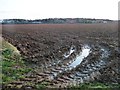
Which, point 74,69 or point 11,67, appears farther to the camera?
point 11,67

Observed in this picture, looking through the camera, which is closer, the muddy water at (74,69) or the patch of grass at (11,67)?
the muddy water at (74,69)

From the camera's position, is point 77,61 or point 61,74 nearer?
point 61,74

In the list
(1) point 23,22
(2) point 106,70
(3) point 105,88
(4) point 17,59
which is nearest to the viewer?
(3) point 105,88

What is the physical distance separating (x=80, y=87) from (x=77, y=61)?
5.58m

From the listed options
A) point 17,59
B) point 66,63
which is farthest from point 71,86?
point 17,59

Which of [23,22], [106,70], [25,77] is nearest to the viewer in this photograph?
[25,77]

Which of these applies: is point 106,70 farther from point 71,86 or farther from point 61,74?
point 71,86

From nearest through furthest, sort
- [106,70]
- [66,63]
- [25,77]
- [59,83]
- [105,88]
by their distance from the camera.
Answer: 1. [105,88]
2. [59,83]
3. [25,77]
4. [106,70]
5. [66,63]

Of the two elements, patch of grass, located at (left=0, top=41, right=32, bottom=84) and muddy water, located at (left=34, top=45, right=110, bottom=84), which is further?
patch of grass, located at (left=0, top=41, right=32, bottom=84)

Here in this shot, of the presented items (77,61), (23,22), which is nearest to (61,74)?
(77,61)

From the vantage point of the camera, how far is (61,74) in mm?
12211

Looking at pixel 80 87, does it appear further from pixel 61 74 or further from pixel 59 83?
pixel 61 74

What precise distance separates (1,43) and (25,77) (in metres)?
7.94

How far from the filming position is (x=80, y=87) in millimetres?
9859
